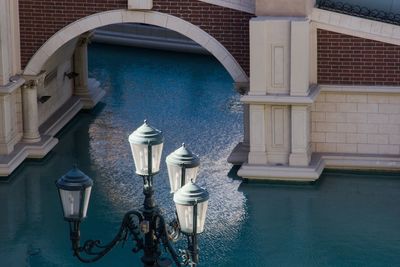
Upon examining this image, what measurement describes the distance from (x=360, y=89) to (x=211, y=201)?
358 cm

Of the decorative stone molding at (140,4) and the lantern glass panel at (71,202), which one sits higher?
the decorative stone molding at (140,4)

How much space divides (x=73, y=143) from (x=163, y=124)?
Result: 6.85 ft

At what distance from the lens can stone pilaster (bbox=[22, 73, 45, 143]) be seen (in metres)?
23.5

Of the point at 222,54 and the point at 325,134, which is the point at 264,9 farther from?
the point at 325,134

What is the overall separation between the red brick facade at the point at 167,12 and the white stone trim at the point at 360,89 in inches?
61.6

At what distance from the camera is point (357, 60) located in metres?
22.3

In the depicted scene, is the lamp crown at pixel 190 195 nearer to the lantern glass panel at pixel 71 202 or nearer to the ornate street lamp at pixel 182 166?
the ornate street lamp at pixel 182 166

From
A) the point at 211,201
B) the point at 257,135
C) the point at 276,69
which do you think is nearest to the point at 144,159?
the point at 211,201

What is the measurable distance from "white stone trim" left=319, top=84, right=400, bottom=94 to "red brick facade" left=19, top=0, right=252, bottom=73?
1566mm

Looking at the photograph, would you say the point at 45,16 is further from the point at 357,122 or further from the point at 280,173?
the point at 357,122

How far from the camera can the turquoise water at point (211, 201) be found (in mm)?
18734

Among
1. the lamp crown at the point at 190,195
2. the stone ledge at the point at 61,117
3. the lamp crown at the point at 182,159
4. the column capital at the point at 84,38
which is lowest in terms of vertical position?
the stone ledge at the point at 61,117

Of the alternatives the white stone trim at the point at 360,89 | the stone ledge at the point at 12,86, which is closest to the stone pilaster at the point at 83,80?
the stone ledge at the point at 12,86

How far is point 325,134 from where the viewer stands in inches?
898
